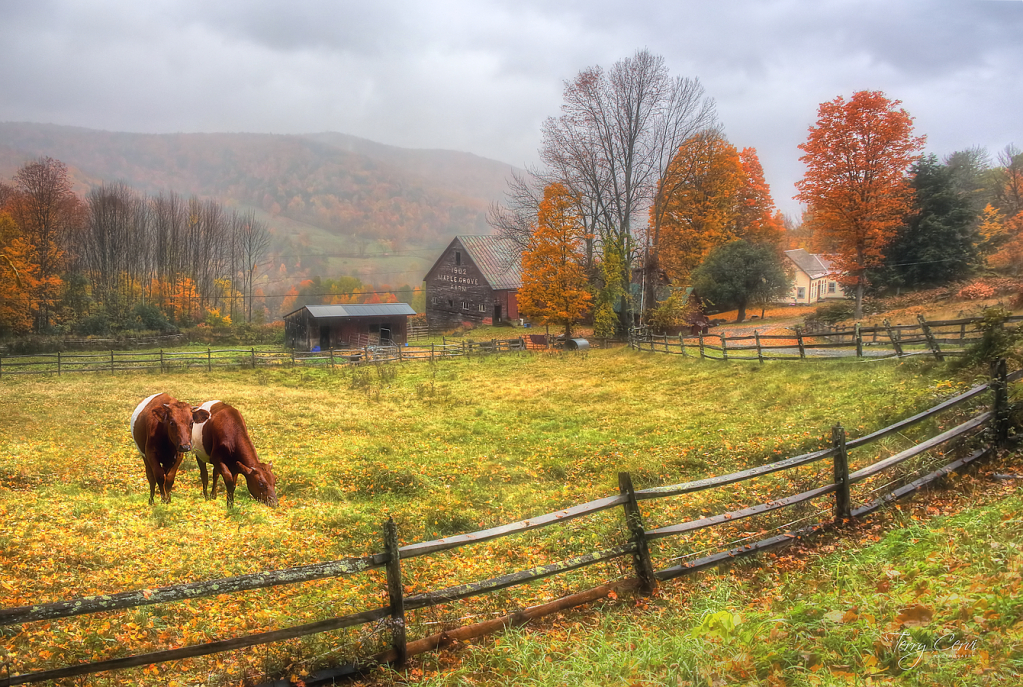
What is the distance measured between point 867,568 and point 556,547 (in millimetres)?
3363

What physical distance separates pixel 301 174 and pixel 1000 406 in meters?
29.1

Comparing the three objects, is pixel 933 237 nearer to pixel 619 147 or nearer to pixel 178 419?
pixel 619 147

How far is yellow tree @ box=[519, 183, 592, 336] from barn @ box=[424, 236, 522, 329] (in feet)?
38.5

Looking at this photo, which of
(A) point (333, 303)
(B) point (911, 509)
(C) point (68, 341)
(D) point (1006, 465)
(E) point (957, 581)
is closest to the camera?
(E) point (957, 581)

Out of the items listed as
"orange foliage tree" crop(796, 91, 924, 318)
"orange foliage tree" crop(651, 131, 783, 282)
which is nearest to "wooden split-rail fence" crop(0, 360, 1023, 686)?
"orange foliage tree" crop(796, 91, 924, 318)

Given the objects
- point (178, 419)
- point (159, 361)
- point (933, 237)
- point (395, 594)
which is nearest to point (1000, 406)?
point (395, 594)

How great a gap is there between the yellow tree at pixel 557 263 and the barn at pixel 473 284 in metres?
11.7

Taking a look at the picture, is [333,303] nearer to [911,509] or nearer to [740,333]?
[740,333]

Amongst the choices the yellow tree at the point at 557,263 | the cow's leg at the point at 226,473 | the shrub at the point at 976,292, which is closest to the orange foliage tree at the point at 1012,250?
the shrub at the point at 976,292

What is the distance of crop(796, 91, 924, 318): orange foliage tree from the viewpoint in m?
20.5

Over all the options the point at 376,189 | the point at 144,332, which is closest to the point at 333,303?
the point at 376,189

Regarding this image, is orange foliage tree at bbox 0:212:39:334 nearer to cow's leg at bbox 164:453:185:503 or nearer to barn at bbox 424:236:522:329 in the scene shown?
cow's leg at bbox 164:453:185:503

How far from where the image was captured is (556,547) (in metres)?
7.02

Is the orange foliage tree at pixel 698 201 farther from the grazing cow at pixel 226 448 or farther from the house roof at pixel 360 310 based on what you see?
the grazing cow at pixel 226 448
